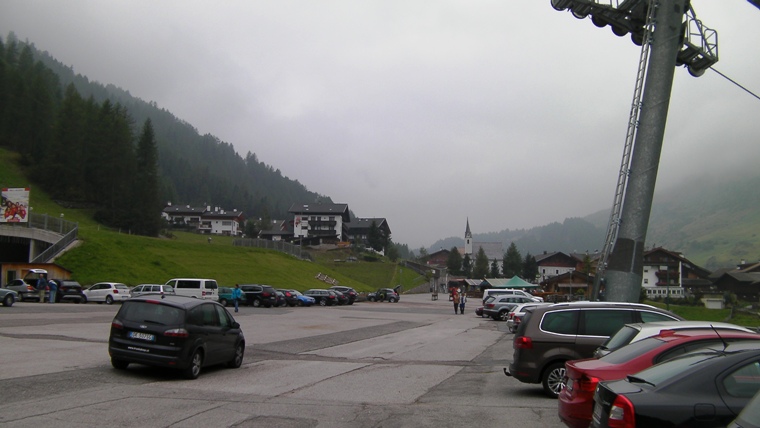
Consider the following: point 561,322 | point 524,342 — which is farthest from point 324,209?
point 524,342

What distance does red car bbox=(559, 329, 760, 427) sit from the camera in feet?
22.1

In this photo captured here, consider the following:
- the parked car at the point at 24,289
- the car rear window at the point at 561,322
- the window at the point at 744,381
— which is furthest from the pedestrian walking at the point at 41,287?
the window at the point at 744,381

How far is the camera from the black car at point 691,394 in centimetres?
492

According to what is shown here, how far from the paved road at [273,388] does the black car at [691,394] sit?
11.7ft

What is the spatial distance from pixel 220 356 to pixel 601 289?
14.4m

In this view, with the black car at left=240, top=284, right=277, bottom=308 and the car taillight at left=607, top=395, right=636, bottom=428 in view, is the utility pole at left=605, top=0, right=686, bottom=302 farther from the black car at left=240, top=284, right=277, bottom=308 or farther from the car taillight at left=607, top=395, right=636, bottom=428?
the black car at left=240, top=284, right=277, bottom=308

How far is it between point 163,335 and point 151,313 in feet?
2.08

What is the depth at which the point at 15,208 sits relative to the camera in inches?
1955

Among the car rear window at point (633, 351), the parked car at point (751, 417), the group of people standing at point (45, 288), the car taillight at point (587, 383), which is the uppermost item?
the parked car at point (751, 417)

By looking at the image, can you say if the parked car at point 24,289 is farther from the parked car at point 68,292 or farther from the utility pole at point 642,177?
the utility pole at point 642,177

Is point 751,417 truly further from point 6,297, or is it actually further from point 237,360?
point 6,297

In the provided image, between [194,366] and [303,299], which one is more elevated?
[194,366]

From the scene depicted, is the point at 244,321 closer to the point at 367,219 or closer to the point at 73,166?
the point at 73,166

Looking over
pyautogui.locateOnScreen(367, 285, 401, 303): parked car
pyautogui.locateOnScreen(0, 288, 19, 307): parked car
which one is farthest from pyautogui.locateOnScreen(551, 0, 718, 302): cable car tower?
pyautogui.locateOnScreen(367, 285, 401, 303): parked car
